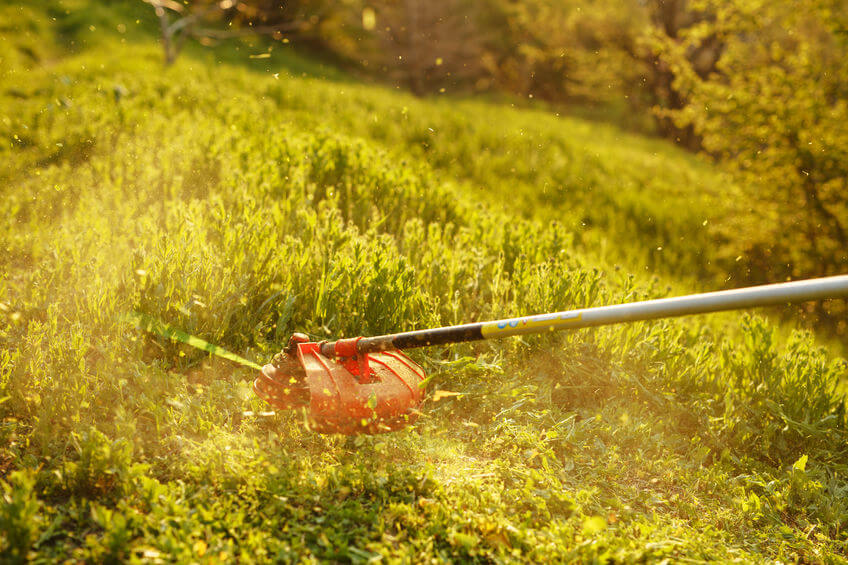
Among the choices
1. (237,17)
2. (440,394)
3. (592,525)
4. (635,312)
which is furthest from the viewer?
(237,17)

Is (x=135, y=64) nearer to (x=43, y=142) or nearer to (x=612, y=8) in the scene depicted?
(x=43, y=142)

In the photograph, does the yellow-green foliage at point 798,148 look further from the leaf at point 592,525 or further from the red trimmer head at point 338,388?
the red trimmer head at point 338,388

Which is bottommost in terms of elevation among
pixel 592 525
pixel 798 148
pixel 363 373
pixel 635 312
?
pixel 592 525

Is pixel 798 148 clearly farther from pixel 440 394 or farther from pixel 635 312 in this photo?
pixel 440 394

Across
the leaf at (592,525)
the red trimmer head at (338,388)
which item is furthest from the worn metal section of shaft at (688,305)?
the leaf at (592,525)

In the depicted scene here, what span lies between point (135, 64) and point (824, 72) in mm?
10248

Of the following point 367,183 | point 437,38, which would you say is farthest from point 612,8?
point 367,183

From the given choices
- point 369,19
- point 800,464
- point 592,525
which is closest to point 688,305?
point 592,525

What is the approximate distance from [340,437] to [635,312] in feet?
4.51

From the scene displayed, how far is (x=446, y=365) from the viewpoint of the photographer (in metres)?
3.35

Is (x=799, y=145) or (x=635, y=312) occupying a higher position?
(x=799, y=145)

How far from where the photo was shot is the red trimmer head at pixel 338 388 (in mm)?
2615

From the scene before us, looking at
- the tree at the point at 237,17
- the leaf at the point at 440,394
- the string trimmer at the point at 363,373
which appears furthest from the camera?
the tree at the point at 237,17

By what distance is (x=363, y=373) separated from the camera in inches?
108
